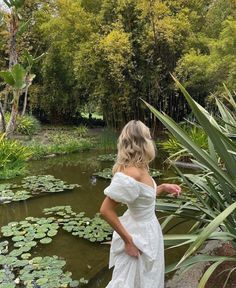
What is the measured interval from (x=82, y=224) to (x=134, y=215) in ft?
8.75

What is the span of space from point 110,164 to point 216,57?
3.35 metres

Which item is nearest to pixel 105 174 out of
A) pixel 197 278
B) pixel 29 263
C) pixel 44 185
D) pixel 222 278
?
pixel 44 185

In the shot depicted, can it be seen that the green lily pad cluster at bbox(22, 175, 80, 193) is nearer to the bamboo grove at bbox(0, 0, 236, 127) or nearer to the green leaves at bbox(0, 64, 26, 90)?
the green leaves at bbox(0, 64, 26, 90)

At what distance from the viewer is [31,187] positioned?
20.1 ft

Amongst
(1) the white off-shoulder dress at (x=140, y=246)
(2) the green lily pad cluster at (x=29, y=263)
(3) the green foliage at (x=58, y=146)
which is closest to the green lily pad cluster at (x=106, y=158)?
(3) the green foliage at (x=58, y=146)

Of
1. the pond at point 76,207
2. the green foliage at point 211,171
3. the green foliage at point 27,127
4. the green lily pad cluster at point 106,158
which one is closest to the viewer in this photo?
the green foliage at point 211,171

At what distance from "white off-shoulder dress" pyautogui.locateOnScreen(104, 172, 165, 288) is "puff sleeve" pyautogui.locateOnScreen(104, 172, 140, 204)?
10 millimetres

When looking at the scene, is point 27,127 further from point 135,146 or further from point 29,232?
point 135,146

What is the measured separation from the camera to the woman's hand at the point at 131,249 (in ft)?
6.12

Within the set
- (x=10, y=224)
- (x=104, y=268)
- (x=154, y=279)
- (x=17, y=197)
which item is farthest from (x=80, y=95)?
(x=154, y=279)

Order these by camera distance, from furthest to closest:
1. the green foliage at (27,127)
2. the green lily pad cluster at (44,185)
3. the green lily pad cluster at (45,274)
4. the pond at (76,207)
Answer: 1. the green foliage at (27,127)
2. the green lily pad cluster at (44,185)
3. the pond at (76,207)
4. the green lily pad cluster at (45,274)

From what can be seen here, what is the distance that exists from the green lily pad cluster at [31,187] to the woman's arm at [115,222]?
152 inches

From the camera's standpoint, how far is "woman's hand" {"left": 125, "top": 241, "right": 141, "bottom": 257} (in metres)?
1.86

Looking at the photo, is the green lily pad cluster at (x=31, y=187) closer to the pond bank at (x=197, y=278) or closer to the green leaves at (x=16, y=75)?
the green leaves at (x=16, y=75)
